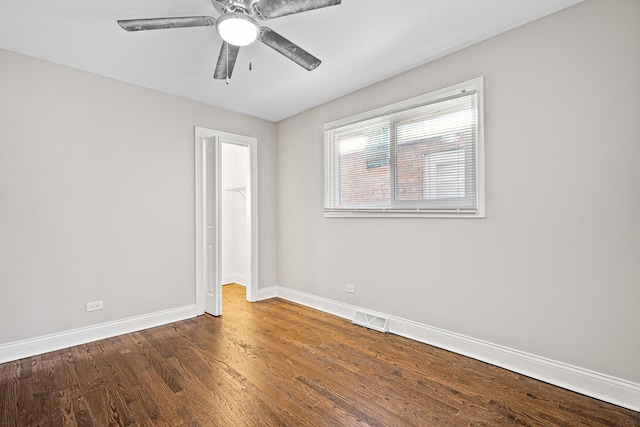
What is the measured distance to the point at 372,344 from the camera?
Result: 2908 millimetres

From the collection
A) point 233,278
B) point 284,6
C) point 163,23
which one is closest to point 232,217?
point 233,278

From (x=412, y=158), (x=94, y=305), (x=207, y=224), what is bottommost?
(x=94, y=305)

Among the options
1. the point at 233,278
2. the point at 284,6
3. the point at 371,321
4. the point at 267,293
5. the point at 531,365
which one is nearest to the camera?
the point at 284,6

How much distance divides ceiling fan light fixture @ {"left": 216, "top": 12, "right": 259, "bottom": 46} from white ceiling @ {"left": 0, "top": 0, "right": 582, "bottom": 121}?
15.4 inches

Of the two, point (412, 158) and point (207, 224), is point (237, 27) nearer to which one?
point (412, 158)

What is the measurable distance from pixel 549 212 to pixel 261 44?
261 cm

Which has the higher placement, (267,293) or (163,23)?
(163,23)

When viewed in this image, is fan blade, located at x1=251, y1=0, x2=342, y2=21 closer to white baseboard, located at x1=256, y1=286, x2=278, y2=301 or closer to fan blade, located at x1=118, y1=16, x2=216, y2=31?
fan blade, located at x1=118, y1=16, x2=216, y2=31

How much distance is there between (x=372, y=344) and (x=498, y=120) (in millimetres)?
2245

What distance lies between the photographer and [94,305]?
3064mm

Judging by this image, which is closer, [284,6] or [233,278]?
[284,6]

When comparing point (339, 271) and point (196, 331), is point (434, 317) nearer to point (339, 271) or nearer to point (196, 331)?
point (339, 271)

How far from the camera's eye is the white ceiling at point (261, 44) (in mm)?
2158

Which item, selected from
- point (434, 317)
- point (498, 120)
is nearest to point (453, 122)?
point (498, 120)
